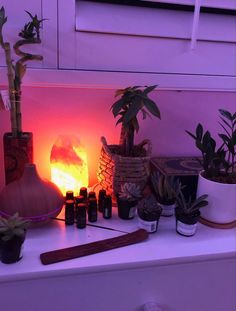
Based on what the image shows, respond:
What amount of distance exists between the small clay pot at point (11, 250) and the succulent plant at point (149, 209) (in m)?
0.26

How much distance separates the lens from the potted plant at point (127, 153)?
0.67 meters

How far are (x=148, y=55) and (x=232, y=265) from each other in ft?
1.89

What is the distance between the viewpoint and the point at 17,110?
69 centimetres

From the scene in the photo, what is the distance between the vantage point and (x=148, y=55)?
0.82 metres

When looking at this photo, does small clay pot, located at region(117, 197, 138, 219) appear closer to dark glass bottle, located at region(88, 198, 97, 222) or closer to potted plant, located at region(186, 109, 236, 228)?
dark glass bottle, located at region(88, 198, 97, 222)

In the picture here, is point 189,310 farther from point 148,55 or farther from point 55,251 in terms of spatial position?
point 148,55

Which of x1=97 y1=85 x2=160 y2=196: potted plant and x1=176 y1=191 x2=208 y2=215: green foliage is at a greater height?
x1=97 y1=85 x2=160 y2=196: potted plant

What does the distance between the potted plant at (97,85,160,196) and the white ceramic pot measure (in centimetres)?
15

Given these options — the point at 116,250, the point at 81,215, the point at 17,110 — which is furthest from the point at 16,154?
the point at 116,250

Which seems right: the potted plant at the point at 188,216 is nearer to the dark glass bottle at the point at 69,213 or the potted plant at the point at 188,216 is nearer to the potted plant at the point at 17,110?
the dark glass bottle at the point at 69,213

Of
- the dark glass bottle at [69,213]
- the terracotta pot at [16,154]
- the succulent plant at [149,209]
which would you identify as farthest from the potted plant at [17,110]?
the succulent plant at [149,209]

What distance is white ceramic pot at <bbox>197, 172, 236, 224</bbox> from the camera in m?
0.66

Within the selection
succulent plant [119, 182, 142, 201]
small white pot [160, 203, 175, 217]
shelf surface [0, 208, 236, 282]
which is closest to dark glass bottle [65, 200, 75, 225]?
shelf surface [0, 208, 236, 282]

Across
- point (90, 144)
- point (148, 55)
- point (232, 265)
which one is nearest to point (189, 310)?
point (232, 265)
